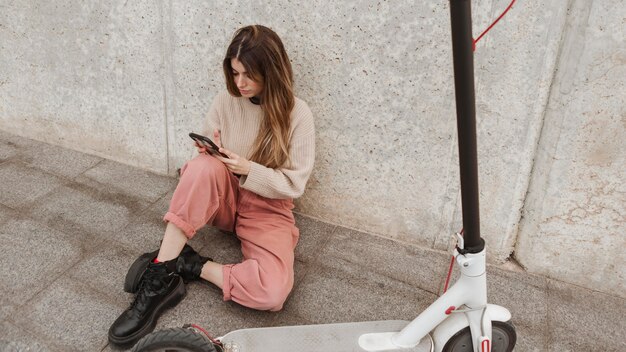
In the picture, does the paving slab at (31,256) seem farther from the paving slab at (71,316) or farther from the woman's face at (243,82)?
the woman's face at (243,82)

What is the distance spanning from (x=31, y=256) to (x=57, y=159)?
1112 millimetres

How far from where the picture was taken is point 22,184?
3.06 metres

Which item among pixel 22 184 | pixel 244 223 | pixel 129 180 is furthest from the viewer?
pixel 129 180

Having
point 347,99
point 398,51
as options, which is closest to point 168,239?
point 347,99

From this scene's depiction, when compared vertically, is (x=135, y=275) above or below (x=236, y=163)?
below

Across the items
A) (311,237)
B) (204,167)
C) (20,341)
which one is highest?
(204,167)

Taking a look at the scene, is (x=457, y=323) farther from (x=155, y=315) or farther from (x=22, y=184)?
(x=22, y=184)

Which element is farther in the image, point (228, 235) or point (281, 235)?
point (228, 235)

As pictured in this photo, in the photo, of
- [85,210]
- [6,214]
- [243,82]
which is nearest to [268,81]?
[243,82]

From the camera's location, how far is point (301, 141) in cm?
230

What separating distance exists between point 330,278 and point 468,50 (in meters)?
1.50

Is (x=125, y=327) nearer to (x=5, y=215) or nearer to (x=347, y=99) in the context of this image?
(x=5, y=215)

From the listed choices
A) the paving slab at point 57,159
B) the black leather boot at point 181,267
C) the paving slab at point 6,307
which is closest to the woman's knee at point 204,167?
the black leather boot at point 181,267

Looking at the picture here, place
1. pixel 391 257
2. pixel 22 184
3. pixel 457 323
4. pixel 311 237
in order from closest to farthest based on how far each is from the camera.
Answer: pixel 457 323 → pixel 391 257 → pixel 311 237 → pixel 22 184
